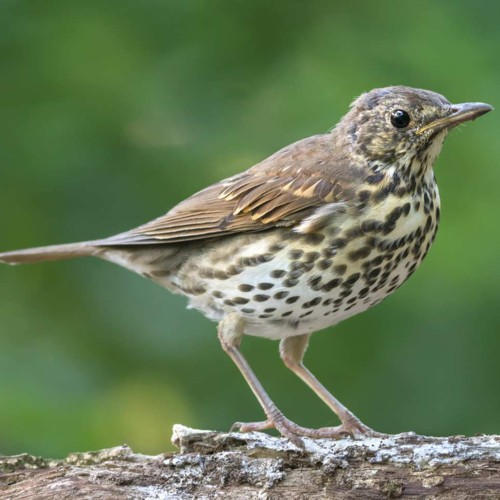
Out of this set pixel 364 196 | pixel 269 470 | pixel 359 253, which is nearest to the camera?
pixel 269 470

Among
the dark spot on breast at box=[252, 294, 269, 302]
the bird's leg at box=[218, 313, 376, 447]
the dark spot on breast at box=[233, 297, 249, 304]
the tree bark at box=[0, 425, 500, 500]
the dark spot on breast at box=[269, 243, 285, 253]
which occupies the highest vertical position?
the dark spot on breast at box=[269, 243, 285, 253]

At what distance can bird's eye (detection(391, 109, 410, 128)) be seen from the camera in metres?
4.90

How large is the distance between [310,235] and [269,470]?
88cm

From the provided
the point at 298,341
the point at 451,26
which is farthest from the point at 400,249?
the point at 451,26

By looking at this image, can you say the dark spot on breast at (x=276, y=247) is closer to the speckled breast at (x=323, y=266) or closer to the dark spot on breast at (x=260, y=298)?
the speckled breast at (x=323, y=266)

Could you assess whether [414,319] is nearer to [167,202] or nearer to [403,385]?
[403,385]

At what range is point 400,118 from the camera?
491cm

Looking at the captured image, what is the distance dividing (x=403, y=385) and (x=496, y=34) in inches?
57.4

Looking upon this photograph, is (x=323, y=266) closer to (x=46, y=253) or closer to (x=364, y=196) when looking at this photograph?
(x=364, y=196)

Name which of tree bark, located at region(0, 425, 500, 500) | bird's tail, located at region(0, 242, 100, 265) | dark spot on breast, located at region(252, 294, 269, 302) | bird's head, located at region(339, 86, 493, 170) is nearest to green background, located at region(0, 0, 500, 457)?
bird's tail, located at region(0, 242, 100, 265)

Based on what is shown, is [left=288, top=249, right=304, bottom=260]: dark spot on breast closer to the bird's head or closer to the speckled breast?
the speckled breast

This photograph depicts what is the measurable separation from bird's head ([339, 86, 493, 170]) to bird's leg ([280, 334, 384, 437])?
83 centimetres

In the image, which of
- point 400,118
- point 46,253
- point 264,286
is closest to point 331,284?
point 264,286

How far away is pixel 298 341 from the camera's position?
531 centimetres
